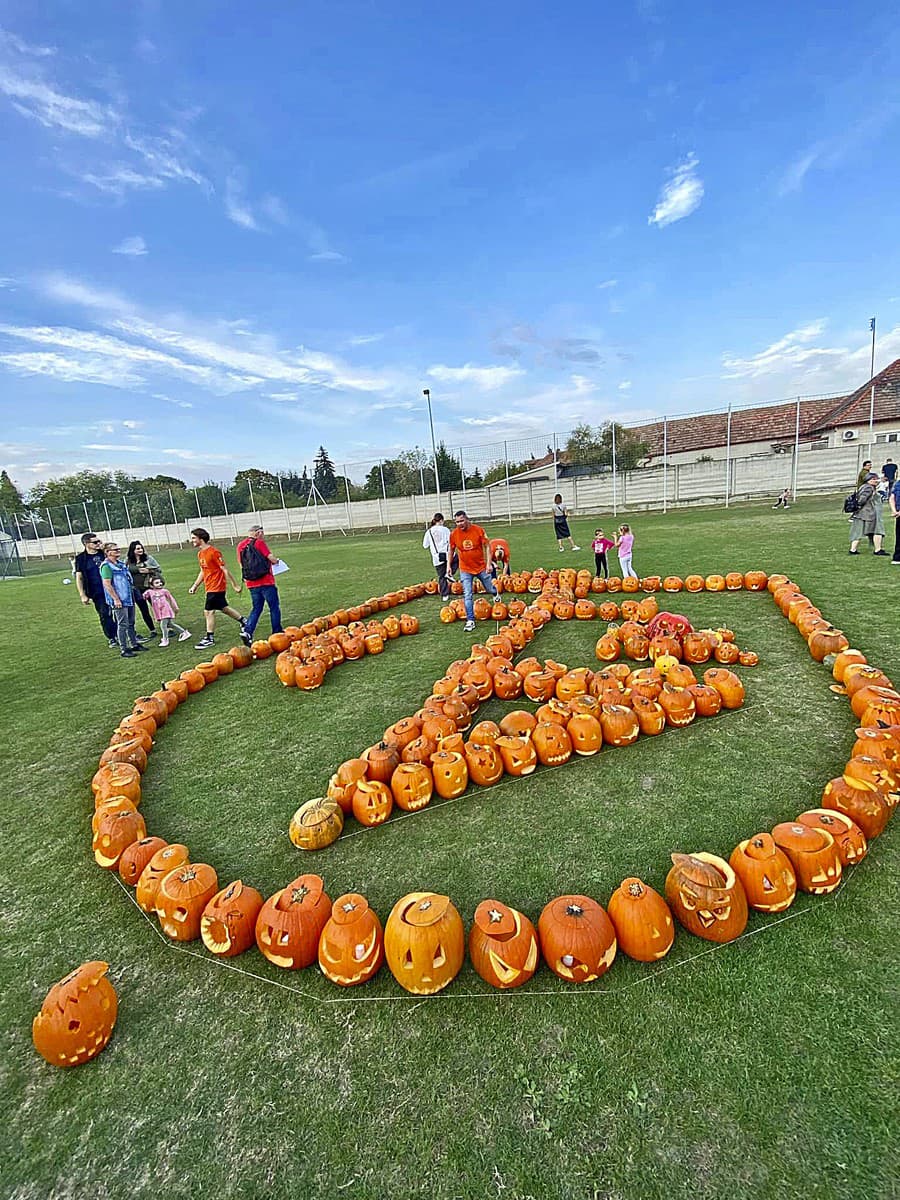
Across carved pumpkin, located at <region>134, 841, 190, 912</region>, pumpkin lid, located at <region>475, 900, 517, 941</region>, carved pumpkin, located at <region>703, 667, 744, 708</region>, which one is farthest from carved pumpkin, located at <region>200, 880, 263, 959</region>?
carved pumpkin, located at <region>703, 667, 744, 708</region>

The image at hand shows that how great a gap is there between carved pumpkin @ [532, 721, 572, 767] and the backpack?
5.83m

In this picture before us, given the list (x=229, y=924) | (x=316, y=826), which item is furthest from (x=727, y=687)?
(x=229, y=924)

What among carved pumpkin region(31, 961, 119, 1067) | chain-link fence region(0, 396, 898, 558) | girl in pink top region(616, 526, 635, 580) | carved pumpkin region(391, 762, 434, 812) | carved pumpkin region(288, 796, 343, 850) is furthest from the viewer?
chain-link fence region(0, 396, 898, 558)

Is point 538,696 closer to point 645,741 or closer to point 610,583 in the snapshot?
point 645,741

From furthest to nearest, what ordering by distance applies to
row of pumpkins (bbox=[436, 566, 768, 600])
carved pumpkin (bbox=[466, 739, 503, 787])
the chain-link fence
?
1. the chain-link fence
2. row of pumpkins (bbox=[436, 566, 768, 600])
3. carved pumpkin (bbox=[466, 739, 503, 787])

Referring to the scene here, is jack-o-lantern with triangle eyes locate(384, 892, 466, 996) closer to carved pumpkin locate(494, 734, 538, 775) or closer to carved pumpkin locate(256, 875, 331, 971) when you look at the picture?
carved pumpkin locate(256, 875, 331, 971)

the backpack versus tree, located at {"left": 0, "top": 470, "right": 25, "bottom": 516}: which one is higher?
tree, located at {"left": 0, "top": 470, "right": 25, "bottom": 516}

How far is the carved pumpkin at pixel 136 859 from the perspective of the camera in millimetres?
3598

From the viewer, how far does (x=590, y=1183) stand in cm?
191

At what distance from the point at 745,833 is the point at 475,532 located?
20.7ft

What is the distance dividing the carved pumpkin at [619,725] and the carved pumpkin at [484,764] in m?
1.01

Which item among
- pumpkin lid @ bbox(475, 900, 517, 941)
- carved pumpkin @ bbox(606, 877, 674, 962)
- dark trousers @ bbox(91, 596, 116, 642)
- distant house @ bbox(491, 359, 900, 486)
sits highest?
distant house @ bbox(491, 359, 900, 486)

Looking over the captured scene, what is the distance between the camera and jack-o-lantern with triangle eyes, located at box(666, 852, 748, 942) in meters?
2.79

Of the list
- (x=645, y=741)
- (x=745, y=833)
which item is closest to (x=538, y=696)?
(x=645, y=741)
